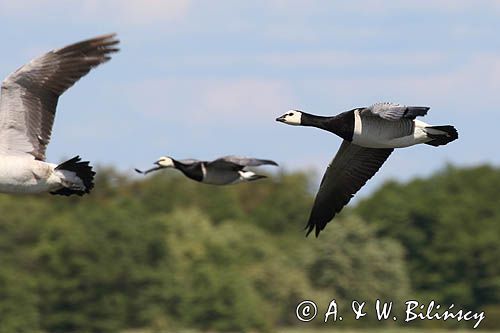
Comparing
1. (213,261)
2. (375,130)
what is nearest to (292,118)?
(375,130)

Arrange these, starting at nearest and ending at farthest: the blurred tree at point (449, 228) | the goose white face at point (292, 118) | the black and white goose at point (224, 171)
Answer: the goose white face at point (292, 118), the black and white goose at point (224, 171), the blurred tree at point (449, 228)

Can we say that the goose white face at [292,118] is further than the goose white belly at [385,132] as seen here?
Yes

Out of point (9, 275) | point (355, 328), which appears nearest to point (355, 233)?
point (355, 328)

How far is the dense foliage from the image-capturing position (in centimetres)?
7888

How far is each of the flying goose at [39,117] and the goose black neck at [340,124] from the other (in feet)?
10.4

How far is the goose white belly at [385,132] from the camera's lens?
66.1 feet

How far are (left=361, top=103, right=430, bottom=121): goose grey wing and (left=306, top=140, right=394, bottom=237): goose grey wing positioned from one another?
3704 millimetres

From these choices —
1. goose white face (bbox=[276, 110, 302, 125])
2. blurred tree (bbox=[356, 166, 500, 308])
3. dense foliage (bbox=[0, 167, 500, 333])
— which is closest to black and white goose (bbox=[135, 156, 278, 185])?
goose white face (bbox=[276, 110, 302, 125])

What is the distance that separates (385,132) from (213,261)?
65.9 metres

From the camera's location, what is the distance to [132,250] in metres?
80.7

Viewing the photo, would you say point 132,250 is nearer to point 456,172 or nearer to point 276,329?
point 276,329

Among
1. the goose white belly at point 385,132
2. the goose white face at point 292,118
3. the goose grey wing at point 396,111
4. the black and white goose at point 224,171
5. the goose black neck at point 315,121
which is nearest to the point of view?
the goose grey wing at point 396,111

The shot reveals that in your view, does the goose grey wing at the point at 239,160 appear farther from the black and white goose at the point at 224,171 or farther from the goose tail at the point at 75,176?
the goose tail at the point at 75,176

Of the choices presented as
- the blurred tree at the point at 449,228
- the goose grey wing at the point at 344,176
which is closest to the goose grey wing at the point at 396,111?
the goose grey wing at the point at 344,176
